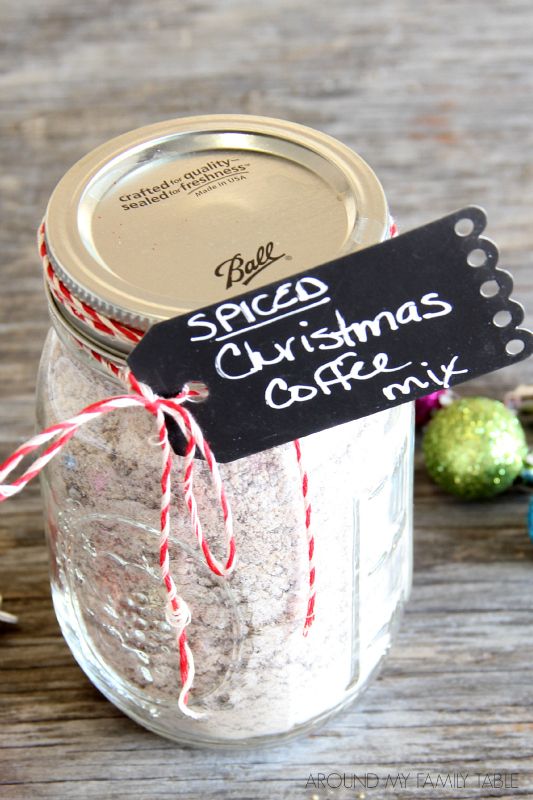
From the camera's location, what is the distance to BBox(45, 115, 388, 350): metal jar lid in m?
0.69

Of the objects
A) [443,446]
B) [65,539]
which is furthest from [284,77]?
[65,539]

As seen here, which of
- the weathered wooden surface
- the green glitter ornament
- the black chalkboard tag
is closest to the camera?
the black chalkboard tag

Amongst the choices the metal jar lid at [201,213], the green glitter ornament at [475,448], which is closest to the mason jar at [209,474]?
the metal jar lid at [201,213]

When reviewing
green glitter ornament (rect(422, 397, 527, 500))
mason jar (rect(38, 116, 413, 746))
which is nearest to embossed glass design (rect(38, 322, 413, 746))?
mason jar (rect(38, 116, 413, 746))

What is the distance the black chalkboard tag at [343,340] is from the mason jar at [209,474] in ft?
0.11

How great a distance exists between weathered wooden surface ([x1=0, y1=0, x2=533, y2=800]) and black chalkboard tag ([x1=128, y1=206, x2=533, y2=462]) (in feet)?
1.09

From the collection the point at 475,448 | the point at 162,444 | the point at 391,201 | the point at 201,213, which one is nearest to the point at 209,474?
the point at 162,444

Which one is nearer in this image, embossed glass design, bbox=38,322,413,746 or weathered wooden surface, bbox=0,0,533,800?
embossed glass design, bbox=38,322,413,746

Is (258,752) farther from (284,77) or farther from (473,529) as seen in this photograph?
(284,77)

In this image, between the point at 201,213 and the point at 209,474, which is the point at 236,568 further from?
the point at 201,213

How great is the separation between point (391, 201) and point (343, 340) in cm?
75

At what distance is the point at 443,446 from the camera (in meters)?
1.04

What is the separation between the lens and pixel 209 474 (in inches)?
28.0

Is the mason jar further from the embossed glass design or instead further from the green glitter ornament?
the green glitter ornament
